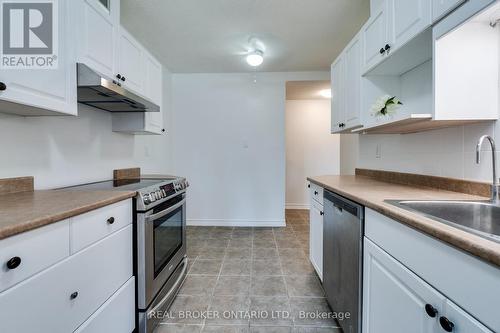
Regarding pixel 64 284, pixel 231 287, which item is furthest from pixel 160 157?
pixel 64 284

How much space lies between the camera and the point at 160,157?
3.24 meters

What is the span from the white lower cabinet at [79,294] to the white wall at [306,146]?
152 inches

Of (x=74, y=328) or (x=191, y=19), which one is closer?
(x=74, y=328)

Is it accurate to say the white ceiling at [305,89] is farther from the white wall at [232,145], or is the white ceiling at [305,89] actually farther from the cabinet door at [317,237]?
the cabinet door at [317,237]

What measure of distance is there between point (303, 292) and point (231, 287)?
604 mm

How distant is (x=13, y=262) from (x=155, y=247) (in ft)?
2.77

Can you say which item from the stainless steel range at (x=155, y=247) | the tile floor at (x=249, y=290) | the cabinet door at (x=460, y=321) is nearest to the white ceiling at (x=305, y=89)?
the tile floor at (x=249, y=290)

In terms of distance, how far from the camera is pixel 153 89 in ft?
7.64

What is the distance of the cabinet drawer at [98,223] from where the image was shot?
36.7 inches

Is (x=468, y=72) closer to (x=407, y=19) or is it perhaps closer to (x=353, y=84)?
(x=407, y=19)

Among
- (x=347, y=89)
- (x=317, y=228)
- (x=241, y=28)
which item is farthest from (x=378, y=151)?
(x=241, y=28)

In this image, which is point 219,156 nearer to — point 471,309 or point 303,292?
point 303,292

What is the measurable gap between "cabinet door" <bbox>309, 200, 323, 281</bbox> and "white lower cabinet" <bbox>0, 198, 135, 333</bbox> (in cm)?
139

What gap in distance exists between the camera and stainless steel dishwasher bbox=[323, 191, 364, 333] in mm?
1164
